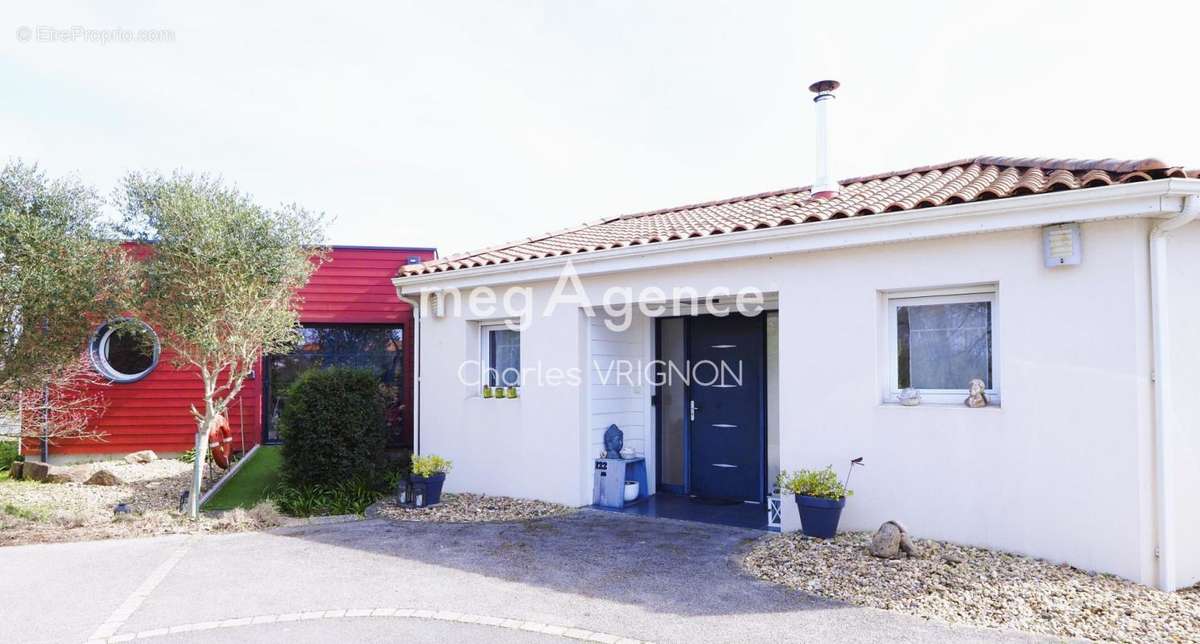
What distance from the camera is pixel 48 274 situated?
7.43 m

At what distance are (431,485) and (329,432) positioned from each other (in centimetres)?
156

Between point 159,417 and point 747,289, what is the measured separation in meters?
9.98

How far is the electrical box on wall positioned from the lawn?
8.59m

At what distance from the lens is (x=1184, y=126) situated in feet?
28.5

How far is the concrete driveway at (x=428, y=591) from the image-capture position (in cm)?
425

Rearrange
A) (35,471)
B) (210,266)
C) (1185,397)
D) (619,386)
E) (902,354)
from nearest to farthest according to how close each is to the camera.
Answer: (1185,397) < (902,354) < (210,266) < (619,386) < (35,471)

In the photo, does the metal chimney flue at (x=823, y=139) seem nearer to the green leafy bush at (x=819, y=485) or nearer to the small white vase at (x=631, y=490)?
the green leafy bush at (x=819, y=485)

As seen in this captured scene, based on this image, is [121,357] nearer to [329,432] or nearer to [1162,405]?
[329,432]

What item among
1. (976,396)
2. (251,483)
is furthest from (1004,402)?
(251,483)

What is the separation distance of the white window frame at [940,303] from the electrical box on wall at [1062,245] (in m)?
0.51

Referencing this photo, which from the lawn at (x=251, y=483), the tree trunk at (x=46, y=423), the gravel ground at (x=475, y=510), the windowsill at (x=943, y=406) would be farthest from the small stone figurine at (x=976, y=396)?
the tree trunk at (x=46, y=423)

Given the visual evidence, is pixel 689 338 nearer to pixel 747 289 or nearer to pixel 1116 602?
pixel 747 289

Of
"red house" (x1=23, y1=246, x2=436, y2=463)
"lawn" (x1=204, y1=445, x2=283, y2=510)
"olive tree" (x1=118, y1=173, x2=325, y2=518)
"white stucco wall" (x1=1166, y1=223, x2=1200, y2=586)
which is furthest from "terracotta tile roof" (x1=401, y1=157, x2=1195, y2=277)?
"lawn" (x1=204, y1=445, x2=283, y2=510)

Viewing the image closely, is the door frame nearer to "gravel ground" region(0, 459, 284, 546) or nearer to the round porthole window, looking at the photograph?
"gravel ground" region(0, 459, 284, 546)
